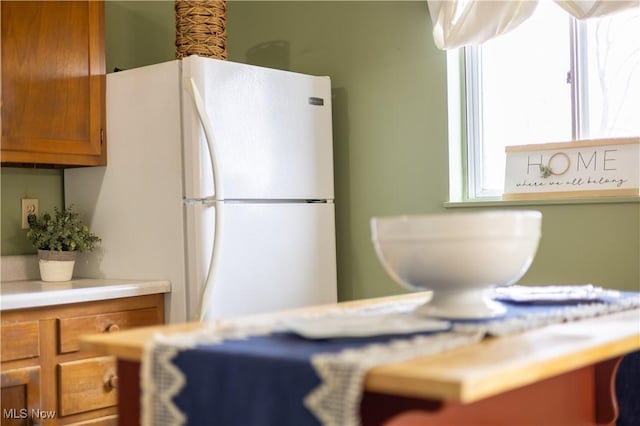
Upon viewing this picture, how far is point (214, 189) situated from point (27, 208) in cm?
79

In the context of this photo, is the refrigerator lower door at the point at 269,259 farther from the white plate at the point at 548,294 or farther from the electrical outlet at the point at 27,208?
the white plate at the point at 548,294

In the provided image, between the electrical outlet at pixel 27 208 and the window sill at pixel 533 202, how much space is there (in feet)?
5.00

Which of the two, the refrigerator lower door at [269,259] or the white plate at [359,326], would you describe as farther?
the refrigerator lower door at [269,259]

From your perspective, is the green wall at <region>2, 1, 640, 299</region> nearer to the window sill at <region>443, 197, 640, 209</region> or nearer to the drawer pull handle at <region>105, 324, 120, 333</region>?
the window sill at <region>443, 197, 640, 209</region>

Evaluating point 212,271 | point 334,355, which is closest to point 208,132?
point 212,271

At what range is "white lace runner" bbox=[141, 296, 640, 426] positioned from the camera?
1.05 meters

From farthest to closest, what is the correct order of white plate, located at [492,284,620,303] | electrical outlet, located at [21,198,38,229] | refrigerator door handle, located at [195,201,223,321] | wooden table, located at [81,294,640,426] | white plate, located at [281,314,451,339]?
electrical outlet, located at [21,198,38,229], refrigerator door handle, located at [195,201,223,321], white plate, located at [492,284,620,303], white plate, located at [281,314,451,339], wooden table, located at [81,294,640,426]

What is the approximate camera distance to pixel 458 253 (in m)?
1.43

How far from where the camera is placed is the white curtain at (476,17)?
9.70 feet

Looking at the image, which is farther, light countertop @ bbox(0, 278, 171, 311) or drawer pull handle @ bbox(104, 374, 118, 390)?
drawer pull handle @ bbox(104, 374, 118, 390)

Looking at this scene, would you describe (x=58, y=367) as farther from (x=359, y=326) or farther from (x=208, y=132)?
(x=359, y=326)

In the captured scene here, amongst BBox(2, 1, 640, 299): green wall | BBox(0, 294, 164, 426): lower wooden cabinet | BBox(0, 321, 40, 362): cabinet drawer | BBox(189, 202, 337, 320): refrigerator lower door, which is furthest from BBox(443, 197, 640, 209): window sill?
BBox(0, 321, 40, 362): cabinet drawer

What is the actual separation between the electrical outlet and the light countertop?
0.23m

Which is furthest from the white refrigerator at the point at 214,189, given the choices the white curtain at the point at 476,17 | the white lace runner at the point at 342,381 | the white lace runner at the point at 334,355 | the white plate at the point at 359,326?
the white lace runner at the point at 342,381
